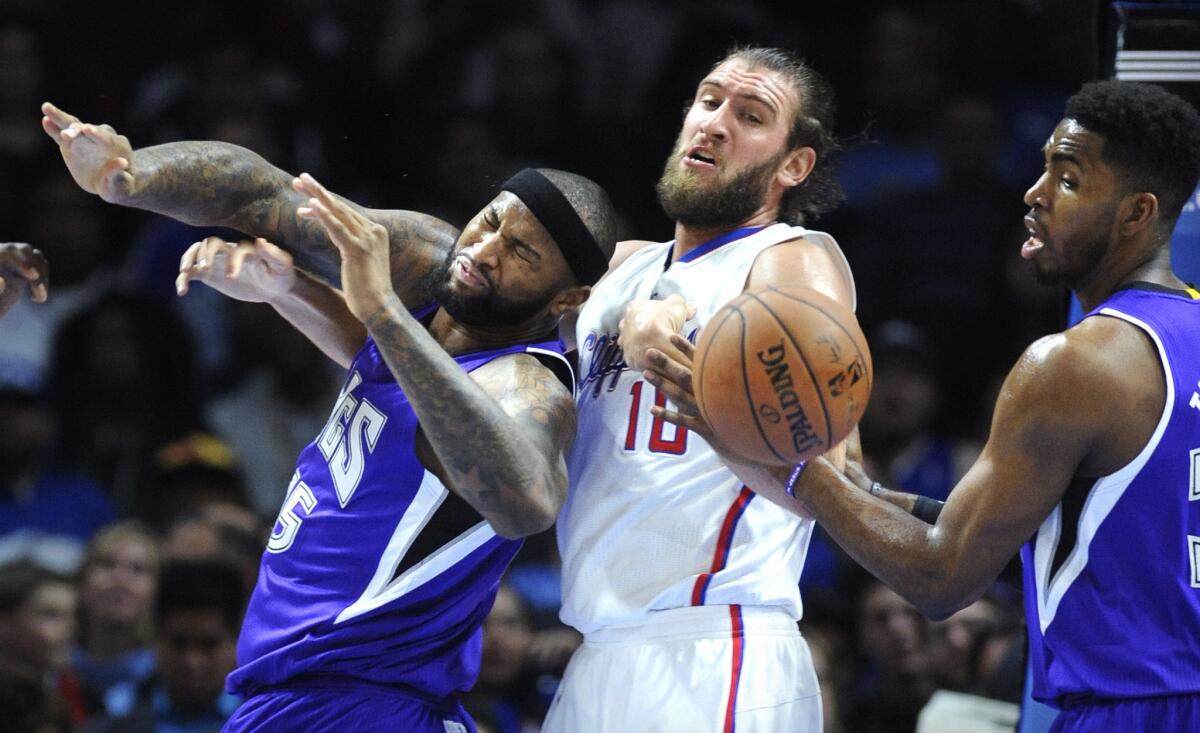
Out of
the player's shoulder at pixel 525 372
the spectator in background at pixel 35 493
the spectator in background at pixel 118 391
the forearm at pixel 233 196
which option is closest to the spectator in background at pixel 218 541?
the spectator in background at pixel 35 493

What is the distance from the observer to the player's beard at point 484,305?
14.7 feet

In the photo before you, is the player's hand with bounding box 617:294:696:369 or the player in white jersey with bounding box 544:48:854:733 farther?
the player in white jersey with bounding box 544:48:854:733

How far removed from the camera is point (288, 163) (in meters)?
9.12

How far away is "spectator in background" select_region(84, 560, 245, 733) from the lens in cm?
675

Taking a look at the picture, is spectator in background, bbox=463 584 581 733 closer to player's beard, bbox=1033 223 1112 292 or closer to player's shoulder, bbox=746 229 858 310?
player's shoulder, bbox=746 229 858 310

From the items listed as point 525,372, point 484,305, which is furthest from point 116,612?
point 525,372

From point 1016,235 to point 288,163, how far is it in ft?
13.6

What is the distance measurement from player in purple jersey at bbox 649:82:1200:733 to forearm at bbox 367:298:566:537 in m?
0.42

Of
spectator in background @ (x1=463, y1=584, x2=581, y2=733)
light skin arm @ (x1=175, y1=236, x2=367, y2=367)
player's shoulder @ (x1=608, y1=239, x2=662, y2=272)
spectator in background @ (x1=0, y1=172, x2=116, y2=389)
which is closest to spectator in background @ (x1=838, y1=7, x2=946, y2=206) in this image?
spectator in background @ (x1=463, y1=584, x2=581, y2=733)

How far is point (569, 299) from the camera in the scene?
15.1 ft

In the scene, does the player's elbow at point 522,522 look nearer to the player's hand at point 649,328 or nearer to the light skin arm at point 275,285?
the player's hand at point 649,328

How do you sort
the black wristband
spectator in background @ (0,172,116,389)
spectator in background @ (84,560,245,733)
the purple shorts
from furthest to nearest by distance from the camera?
spectator in background @ (0,172,116,389) → spectator in background @ (84,560,245,733) → the black wristband → the purple shorts

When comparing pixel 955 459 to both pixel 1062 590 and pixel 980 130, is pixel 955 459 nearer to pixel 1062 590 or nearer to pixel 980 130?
pixel 980 130

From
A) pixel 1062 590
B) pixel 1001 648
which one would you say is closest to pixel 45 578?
pixel 1001 648
